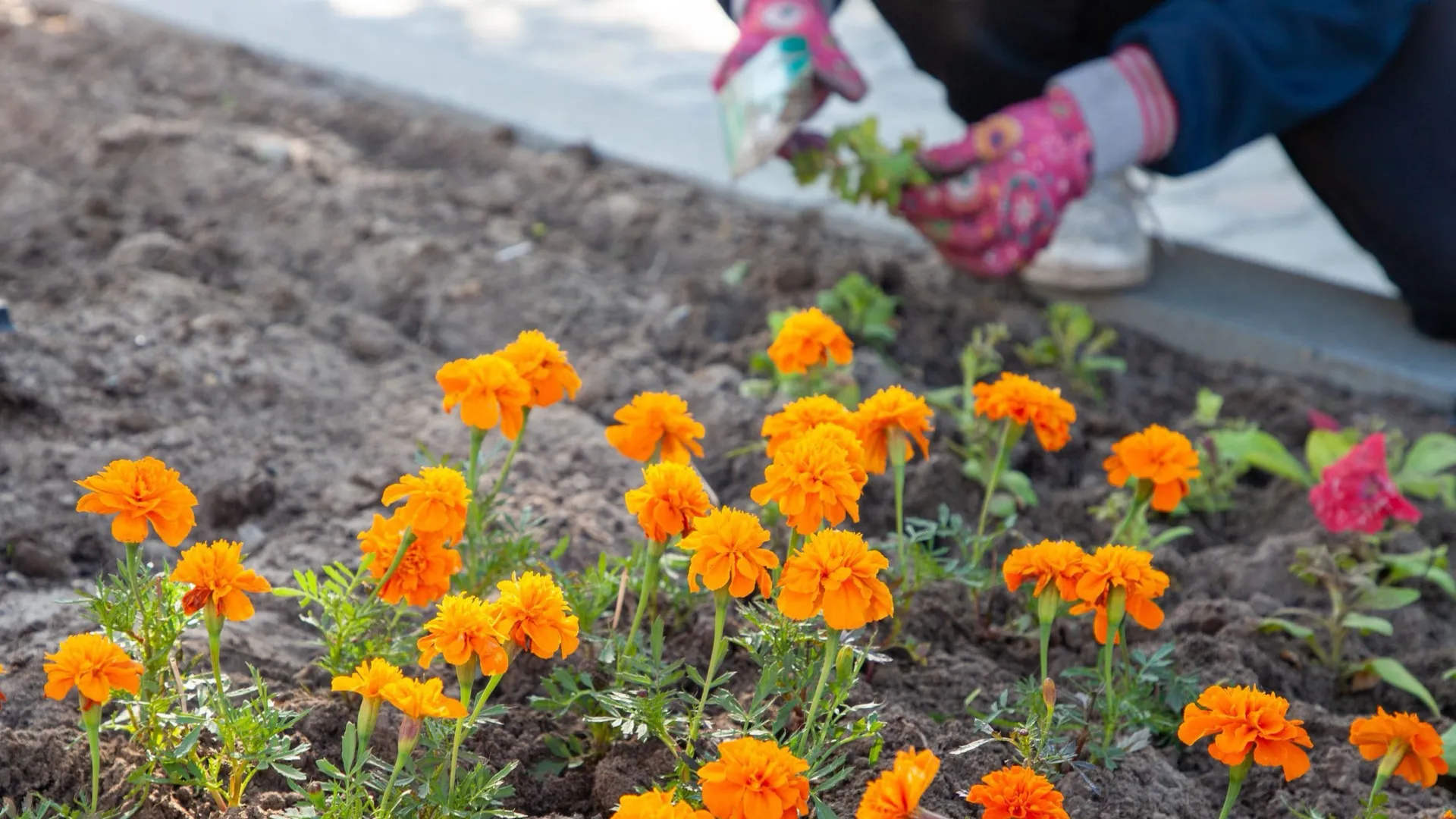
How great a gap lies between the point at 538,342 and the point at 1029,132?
1.56 metres

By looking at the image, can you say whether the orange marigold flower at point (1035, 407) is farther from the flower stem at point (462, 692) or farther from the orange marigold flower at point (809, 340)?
the flower stem at point (462, 692)

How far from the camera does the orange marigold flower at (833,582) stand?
110 centimetres

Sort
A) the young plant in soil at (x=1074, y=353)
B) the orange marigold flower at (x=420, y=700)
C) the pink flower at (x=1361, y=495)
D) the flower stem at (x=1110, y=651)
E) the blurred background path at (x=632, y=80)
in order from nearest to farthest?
the orange marigold flower at (x=420, y=700)
the flower stem at (x=1110, y=651)
the pink flower at (x=1361, y=495)
the young plant in soil at (x=1074, y=353)
the blurred background path at (x=632, y=80)

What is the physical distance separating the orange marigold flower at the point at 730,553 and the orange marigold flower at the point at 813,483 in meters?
0.05

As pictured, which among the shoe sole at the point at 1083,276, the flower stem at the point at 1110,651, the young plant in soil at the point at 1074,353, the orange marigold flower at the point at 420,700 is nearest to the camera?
the orange marigold flower at the point at 420,700

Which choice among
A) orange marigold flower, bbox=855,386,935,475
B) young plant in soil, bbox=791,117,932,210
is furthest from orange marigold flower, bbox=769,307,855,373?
young plant in soil, bbox=791,117,932,210

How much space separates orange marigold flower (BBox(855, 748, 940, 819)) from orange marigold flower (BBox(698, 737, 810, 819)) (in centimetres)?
5

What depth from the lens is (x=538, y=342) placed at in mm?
1388

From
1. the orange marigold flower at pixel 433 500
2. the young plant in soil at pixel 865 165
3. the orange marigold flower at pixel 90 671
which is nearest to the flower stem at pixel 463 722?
the orange marigold flower at pixel 433 500

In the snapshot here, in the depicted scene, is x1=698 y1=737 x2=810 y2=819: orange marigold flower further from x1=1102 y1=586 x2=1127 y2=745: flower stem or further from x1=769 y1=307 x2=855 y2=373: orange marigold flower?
x1=769 y1=307 x2=855 y2=373: orange marigold flower

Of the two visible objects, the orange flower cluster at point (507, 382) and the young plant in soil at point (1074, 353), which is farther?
the young plant in soil at point (1074, 353)

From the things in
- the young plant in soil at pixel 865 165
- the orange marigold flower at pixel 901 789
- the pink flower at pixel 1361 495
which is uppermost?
the orange marigold flower at pixel 901 789

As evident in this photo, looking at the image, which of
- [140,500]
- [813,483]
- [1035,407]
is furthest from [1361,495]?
[140,500]

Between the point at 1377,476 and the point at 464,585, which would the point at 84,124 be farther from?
the point at 1377,476
